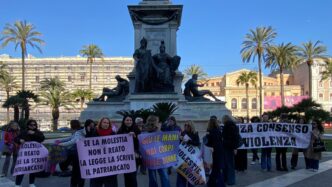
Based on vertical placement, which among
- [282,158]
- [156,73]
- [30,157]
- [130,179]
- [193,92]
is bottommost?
[282,158]

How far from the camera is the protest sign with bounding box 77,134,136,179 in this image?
7.91m

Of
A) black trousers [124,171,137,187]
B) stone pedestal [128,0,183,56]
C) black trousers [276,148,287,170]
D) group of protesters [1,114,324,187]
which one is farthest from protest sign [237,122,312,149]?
stone pedestal [128,0,183,56]

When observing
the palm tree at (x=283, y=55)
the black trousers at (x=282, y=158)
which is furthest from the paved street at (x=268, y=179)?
the palm tree at (x=283, y=55)

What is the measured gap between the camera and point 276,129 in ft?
43.6

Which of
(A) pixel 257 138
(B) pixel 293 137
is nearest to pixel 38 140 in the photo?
(A) pixel 257 138

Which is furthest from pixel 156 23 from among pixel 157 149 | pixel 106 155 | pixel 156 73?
pixel 106 155

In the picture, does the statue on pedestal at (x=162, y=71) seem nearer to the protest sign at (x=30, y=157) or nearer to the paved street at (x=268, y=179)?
the paved street at (x=268, y=179)

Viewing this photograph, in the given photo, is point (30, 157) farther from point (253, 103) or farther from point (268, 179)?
point (253, 103)

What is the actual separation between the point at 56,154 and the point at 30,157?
1.94 feet

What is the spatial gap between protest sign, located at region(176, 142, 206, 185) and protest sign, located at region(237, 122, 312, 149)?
428 centimetres

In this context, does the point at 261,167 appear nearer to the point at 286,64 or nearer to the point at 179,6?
the point at 179,6

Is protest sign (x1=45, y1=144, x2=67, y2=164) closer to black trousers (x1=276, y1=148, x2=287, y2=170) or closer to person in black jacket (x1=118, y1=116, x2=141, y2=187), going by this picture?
person in black jacket (x1=118, y1=116, x2=141, y2=187)

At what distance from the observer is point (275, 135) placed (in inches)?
518

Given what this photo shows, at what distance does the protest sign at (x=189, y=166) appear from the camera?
8.95 metres
